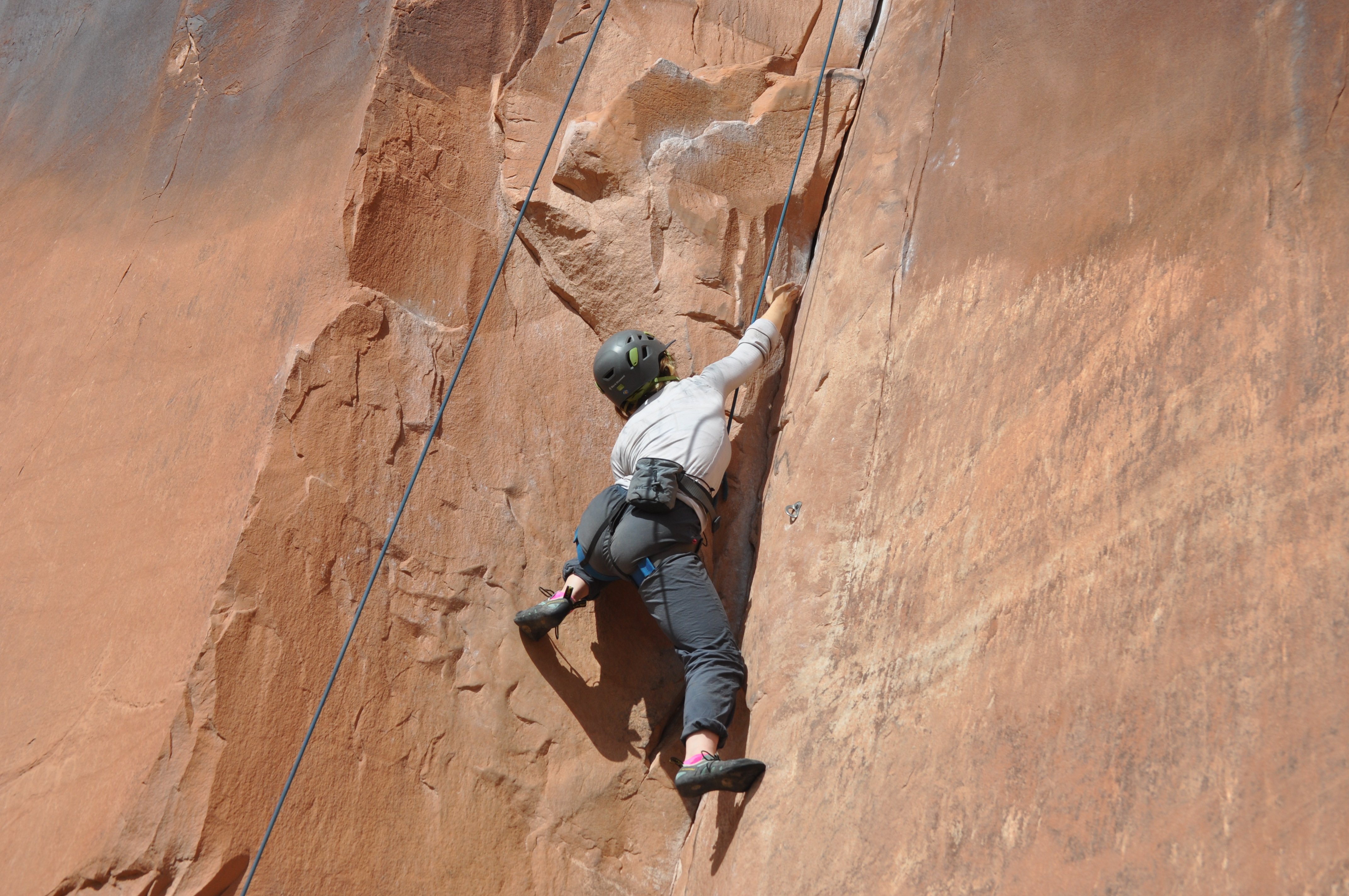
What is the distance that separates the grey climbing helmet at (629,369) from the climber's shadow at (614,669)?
73 centimetres

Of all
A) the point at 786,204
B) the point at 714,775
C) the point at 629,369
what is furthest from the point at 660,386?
the point at 714,775

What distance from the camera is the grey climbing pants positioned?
3377mm

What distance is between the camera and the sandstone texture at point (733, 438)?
7.84 ft

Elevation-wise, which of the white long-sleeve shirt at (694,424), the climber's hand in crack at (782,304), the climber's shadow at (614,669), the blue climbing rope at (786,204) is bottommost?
the climber's shadow at (614,669)

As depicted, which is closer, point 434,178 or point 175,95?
point 434,178

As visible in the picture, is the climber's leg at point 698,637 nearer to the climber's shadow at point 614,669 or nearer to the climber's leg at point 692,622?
the climber's leg at point 692,622

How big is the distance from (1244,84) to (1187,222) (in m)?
0.45

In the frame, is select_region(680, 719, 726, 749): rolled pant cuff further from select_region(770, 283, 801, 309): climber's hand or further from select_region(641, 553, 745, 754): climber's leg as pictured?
select_region(770, 283, 801, 309): climber's hand

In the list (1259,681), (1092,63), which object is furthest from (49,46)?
(1259,681)

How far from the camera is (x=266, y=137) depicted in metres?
4.52

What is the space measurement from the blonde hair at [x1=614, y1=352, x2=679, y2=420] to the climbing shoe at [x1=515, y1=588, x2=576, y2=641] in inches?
28.4

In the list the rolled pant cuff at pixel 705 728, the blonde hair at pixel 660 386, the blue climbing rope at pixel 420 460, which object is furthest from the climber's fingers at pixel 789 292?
the rolled pant cuff at pixel 705 728

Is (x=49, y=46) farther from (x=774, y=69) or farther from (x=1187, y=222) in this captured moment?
(x=1187, y=222)

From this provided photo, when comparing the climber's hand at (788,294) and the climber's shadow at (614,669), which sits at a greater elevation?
the climber's hand at (788,294)
